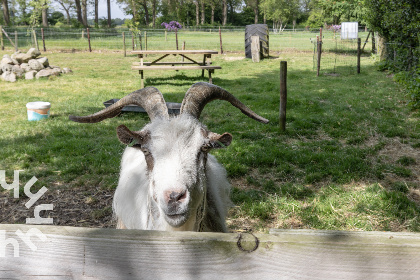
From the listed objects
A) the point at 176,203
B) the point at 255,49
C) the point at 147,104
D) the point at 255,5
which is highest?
the point at 255,5

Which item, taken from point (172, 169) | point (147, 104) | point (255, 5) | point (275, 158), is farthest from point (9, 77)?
point (255, 5)

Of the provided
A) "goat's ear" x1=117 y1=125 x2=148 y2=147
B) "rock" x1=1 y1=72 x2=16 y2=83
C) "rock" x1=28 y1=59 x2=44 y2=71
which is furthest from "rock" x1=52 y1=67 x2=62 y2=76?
"goat's ear" x1=117 y1=125 x2=148 y2=147

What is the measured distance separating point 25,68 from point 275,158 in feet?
36.9

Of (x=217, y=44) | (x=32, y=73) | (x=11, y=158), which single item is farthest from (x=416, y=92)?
(x=217, y=44)

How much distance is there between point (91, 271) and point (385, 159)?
218 inches

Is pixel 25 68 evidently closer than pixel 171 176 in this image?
No

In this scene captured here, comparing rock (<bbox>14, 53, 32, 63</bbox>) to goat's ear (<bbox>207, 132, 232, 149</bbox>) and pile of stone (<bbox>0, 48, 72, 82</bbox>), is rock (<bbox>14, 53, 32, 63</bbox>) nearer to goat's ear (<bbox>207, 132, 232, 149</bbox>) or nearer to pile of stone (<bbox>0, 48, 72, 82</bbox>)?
pile of stone (<bbox>0, 48, 72, 82</bbox>)

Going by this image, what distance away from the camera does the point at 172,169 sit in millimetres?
2219

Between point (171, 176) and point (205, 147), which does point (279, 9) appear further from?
point (171, 176)

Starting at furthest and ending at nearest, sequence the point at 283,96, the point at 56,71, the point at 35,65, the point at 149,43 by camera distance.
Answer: the point at 149,43
the point at 56,71
the point at 35,65
the point at 283,96

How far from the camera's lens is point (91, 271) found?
1079 mm

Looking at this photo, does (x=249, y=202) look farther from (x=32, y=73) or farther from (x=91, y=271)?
(x=32, y=73)

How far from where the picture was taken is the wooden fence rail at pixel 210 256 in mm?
1057

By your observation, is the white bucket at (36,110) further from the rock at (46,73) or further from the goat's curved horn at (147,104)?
the rock at (46,73)
